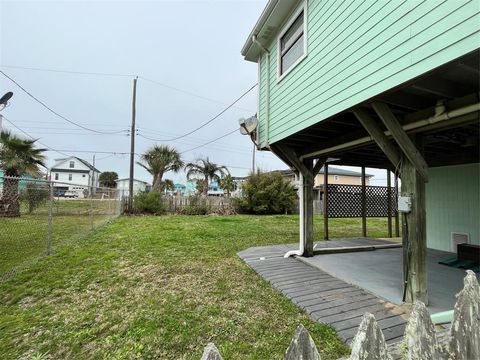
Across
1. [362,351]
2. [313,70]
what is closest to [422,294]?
[362,351]

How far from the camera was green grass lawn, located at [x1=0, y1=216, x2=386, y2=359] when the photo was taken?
208 cm

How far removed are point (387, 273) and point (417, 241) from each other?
1.46m

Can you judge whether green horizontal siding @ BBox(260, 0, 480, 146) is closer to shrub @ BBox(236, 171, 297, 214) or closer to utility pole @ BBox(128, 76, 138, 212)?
shrub @ BBox(236, 171, 297, 214)

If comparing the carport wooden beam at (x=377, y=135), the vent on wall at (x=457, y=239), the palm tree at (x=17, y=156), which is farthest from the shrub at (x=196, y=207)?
the carport wooden beam at (x=377, y=135)

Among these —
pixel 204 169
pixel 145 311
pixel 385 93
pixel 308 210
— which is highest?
pixel 204 169

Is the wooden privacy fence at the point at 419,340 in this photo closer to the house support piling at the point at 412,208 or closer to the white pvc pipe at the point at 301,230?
the house support piling at the point at 412,208

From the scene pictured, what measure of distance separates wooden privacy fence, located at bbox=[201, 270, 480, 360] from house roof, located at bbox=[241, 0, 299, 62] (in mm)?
4423

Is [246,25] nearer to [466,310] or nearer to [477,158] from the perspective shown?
[477,158]

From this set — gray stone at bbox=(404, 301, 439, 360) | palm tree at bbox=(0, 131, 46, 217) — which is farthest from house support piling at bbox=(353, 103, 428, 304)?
palm tree at bbox=(0, 131, 46, 217)

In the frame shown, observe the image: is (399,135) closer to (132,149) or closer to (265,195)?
(265,195)

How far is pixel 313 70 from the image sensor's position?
3.49 m

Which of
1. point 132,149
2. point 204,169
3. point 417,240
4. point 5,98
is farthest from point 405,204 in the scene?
point 204,169

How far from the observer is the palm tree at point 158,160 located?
17.3 m

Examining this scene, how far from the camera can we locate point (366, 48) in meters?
2.54
